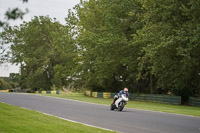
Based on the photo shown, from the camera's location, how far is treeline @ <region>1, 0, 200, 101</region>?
35719mm

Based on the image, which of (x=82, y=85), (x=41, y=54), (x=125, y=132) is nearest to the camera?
(x=125, y=132)

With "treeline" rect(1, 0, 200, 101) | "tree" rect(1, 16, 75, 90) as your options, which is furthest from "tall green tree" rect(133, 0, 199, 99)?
"tree" rect(1, 16, 75, 90)

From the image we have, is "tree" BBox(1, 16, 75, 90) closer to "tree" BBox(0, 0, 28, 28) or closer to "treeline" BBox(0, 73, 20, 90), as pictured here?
"treeline" BBox(0, 73, 20, 90)

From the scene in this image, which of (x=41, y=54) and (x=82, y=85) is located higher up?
(x=41, y=54)

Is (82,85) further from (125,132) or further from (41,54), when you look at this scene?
(125,132)

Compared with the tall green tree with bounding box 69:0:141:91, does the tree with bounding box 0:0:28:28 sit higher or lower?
lower

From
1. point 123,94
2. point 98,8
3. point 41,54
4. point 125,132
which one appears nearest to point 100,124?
point 125,132

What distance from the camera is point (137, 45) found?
47.3 metres

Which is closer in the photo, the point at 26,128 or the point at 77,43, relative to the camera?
the point at 26,128

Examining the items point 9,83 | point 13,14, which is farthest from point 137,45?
point 9,83

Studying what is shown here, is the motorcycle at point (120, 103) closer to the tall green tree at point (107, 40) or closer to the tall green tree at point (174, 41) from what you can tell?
the tall green tree at point (174, 41)

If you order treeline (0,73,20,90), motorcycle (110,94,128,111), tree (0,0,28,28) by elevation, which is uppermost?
treeline (0,73,20,90)

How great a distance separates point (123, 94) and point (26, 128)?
13.8 metres

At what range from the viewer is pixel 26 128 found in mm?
11359
